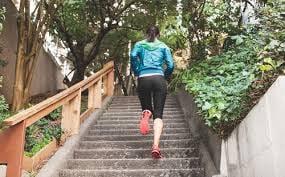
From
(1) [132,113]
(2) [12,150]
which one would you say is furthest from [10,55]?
(2) [12,150]

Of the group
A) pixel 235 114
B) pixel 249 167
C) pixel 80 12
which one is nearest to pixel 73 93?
pixel 235 114

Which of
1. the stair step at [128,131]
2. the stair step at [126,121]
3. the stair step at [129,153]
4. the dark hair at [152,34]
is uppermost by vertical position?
the dark hair at [152,34]

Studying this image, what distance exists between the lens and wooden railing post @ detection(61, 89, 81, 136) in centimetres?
677

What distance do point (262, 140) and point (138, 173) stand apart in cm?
243

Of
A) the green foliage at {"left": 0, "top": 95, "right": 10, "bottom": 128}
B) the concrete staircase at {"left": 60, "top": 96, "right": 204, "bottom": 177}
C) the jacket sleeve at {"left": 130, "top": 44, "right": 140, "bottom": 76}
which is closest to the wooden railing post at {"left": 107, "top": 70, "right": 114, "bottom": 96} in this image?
the concrete staircase at {"left": 60, "top": 96, "right": 204, "bottom": 177}

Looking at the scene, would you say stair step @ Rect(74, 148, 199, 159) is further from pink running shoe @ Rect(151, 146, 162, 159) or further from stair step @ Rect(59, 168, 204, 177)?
stair step @ Rect(59, 168, 204, 177)

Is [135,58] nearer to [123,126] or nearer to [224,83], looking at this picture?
[224,83]

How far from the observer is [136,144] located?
6.78 metres

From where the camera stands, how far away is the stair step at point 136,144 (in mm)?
6576

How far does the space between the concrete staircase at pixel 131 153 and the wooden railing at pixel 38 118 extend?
491 millimetres

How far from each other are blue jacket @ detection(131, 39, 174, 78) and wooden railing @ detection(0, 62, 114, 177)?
123 cm

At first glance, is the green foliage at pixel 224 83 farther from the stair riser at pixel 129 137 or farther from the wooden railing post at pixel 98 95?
the wooden railing post at pixel 98 95

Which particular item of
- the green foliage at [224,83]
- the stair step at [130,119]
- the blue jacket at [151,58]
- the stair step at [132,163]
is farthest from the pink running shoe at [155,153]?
the stair step at [130,119]

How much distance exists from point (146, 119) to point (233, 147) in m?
1.83
